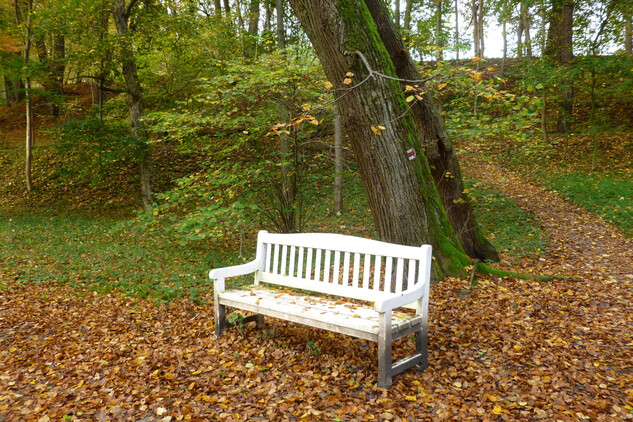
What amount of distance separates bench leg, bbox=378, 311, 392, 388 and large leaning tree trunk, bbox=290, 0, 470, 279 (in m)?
1.82

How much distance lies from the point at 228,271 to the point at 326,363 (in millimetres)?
1429

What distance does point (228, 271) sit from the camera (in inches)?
175

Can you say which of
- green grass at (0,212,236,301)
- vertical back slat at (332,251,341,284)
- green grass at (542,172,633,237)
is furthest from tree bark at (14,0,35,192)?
green grass at (542,172,633,237)

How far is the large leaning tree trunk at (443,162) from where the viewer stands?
6016 millimetres

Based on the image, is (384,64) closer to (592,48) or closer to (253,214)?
(253,214)

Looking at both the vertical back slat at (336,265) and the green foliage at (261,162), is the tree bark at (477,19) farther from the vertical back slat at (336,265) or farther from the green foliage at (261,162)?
→ the vertical back slat at (336,265)

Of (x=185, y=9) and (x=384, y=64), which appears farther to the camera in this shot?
(x=185, y=9)

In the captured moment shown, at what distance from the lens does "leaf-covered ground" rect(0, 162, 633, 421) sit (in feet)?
9.65

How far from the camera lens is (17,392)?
10.8 ft

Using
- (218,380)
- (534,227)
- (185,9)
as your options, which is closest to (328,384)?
(218,380)

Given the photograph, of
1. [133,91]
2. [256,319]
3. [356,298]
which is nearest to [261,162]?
[256,319]

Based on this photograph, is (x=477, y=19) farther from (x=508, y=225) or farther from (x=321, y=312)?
(x=321, y=312)

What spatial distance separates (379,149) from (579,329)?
101 inches

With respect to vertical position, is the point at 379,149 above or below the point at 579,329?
above
